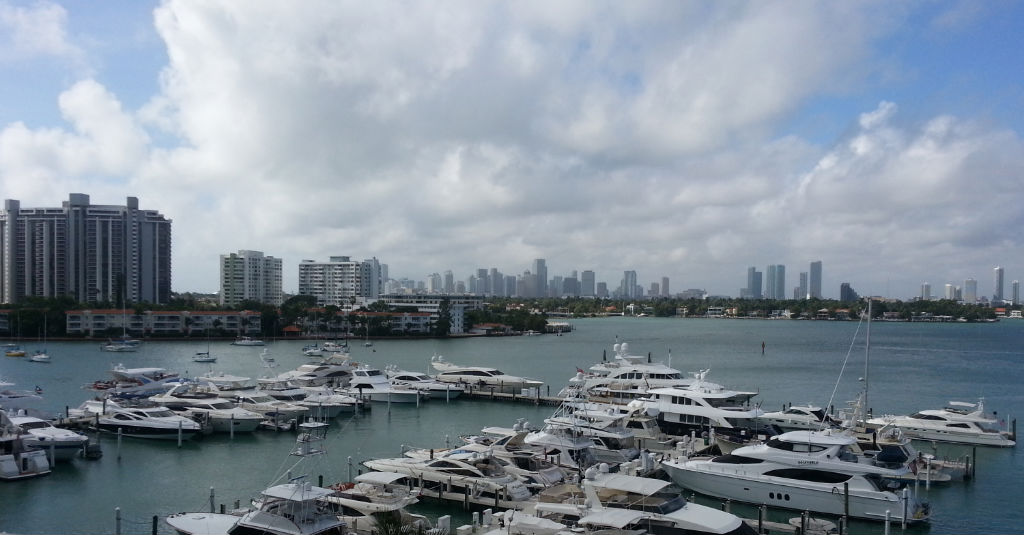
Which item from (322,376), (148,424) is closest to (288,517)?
(148,424)

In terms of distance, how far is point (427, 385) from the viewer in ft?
128

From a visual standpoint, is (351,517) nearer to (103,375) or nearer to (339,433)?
(339,433)

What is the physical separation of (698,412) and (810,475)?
29.6 feet

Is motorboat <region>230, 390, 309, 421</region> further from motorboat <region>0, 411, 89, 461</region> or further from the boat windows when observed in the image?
the boat windows

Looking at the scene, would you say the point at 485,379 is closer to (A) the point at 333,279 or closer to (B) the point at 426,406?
(B) the point at 426,406

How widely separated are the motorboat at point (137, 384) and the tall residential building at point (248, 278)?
384ft

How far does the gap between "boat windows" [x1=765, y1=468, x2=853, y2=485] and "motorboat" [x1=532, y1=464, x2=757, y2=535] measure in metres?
4.50

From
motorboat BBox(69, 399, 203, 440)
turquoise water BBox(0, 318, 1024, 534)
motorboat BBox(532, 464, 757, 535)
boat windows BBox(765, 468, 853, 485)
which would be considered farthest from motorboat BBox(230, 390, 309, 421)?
boat windows BBox(765, 468, 853, 485)

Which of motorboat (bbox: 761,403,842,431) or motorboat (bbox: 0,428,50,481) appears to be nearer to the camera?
Answer: motorboat (bbox: 0,428,50,481)

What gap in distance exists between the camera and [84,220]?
404 feet

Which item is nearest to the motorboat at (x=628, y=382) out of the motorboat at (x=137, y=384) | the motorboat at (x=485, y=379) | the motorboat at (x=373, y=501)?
the motorboat at (x=485, y=379)

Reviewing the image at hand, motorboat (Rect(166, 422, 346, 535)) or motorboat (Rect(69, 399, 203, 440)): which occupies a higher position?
motorboat (Rect(166, 422, 346, 535))

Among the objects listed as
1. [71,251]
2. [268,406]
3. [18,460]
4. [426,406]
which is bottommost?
[426,406]

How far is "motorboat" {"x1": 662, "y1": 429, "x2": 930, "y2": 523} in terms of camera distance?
17453mm
